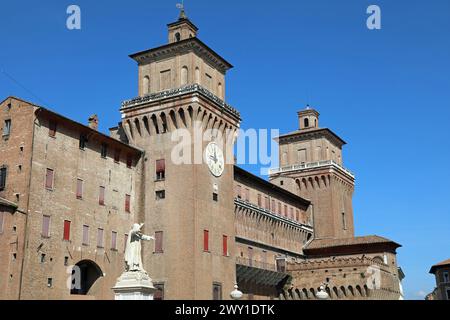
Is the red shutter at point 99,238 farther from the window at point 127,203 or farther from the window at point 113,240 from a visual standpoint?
the window at point 127,203

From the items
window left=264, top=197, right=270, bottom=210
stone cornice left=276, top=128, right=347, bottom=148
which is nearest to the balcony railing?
stone cornice left=276, top=128, right=347, bottom=148

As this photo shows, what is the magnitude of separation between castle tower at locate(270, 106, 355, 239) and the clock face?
24010mm

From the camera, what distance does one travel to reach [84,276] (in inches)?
1529

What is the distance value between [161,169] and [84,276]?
964 cm

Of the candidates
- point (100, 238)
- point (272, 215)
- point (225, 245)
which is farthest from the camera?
point (272, 215)

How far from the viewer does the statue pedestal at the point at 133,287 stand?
24.8 m

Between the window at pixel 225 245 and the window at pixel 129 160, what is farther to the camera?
the window at pixel 225 245

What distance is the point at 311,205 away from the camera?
67.6 meters

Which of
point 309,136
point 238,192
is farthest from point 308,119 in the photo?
point 238,192

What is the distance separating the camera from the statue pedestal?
974 inches

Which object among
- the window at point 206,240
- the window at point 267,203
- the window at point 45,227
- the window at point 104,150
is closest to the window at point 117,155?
the window at point 104,150

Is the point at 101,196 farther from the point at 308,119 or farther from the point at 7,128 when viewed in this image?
the point at 308,119

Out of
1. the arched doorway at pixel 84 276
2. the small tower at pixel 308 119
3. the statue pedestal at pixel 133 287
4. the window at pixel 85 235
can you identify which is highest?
the small tower at pixel 308 119

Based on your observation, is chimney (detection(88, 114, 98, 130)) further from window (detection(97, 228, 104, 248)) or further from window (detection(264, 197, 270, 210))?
window (detection(264, 197, 270, 210))
